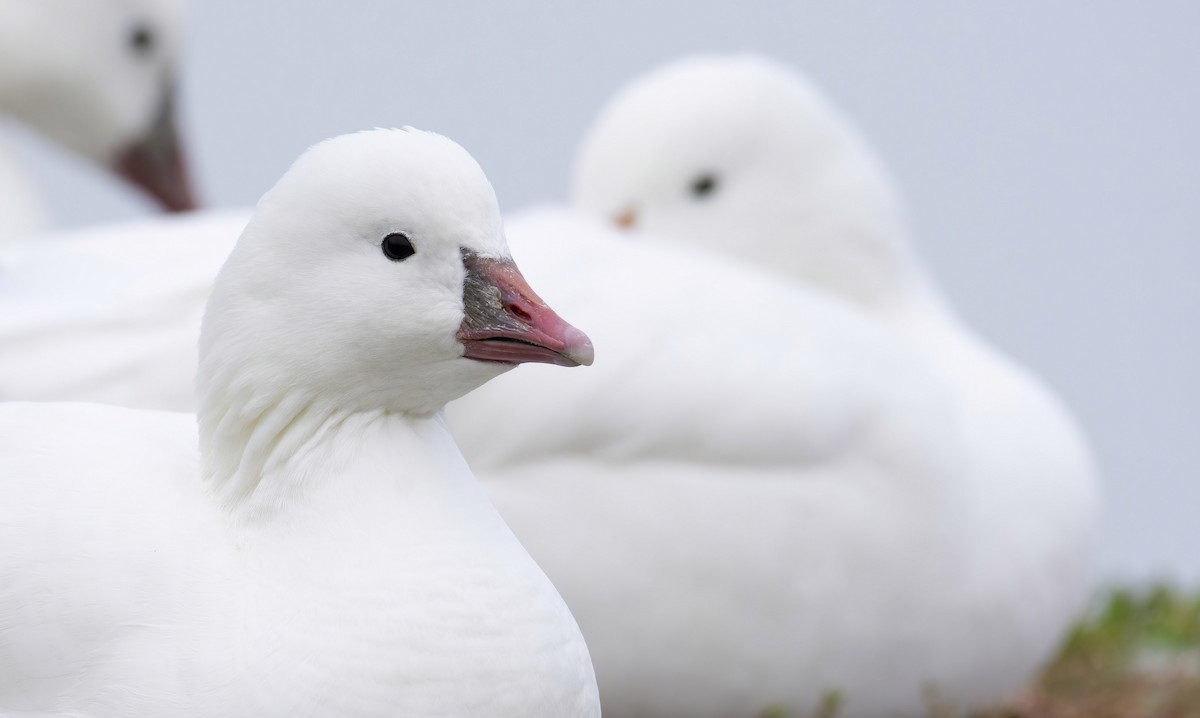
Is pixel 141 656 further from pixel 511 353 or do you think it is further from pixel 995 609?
pixel 995 609

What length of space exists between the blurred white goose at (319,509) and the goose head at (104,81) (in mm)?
3330

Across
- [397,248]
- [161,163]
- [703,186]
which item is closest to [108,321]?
[397,248]

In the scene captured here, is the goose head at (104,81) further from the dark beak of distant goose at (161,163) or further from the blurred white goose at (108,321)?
the blurred white goose at (108,321)

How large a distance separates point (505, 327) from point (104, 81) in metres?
3.66

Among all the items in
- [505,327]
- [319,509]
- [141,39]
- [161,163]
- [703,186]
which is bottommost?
[319,509]

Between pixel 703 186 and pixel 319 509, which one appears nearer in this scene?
pixel 319 509

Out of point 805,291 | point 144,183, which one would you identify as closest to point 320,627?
point 805,291

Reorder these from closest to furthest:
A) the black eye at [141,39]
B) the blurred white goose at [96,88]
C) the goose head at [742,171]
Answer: the goose head at [742,171]
the blurred white goose at [96,88]
the black eye at [141,39]

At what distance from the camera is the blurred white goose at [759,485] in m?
3.34

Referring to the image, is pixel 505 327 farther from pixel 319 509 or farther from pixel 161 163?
pixel 161 163

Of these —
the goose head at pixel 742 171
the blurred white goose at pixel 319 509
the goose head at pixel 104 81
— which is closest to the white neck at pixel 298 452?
the blurred white goose at pixel 319 509

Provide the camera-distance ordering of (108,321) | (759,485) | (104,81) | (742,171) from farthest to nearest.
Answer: (104,81), (742,171), (759,485), (108,321)

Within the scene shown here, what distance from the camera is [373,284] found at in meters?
2.15

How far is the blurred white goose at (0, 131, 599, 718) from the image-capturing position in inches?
80.8
